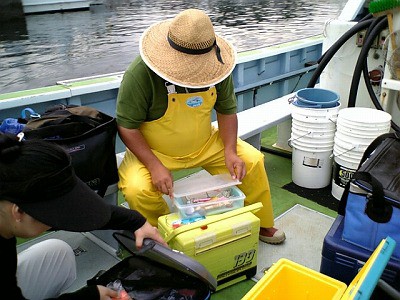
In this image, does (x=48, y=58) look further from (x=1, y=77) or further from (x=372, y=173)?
(x=372, y=173)

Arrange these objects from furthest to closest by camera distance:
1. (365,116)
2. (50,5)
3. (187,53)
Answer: (50,5) → (365,116) → (187,53)

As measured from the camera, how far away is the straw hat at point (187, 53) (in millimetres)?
2023

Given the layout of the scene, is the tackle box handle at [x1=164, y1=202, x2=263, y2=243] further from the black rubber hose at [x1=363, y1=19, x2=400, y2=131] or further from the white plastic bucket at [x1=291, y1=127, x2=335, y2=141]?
the black rubber hose at [x1=363, y1=19, x2=400, y2=131]

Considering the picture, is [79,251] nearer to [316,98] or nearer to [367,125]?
[367,125]

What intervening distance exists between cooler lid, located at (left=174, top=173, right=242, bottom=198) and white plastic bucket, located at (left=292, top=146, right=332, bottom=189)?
0.94m

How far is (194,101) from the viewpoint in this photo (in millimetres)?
2260

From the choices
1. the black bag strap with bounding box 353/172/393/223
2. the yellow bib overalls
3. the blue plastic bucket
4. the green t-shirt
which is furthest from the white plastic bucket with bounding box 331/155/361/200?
the green t-shirt

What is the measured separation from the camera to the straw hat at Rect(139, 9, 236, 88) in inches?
79.7

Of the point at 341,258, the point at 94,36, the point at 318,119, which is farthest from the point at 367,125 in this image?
the point at 94,36

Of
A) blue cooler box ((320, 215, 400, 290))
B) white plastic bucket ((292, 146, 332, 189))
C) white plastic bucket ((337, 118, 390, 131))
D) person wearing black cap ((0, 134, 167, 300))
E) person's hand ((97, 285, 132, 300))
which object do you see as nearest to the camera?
person wearing black cap ((0, 134, 167, 300))

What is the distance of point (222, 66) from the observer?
7.10 ft

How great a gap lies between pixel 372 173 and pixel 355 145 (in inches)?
35.0

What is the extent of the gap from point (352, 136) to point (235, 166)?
0.95 metres

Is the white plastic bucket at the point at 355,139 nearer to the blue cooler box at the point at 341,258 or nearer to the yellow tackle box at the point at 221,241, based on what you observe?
the blue cooler box at the point at 341,258
